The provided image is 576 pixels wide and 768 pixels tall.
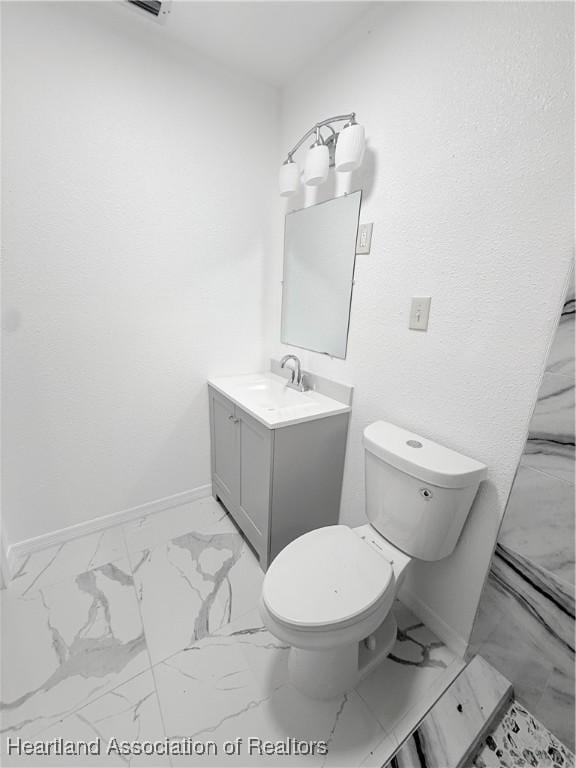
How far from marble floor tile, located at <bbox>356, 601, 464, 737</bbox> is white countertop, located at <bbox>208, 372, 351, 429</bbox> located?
912 millimetres

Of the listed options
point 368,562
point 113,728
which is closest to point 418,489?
point 368,562

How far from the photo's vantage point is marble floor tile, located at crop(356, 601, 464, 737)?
994 millimetres

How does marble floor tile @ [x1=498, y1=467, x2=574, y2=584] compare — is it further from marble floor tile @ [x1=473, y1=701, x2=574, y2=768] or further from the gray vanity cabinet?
the gray vanity cabinet

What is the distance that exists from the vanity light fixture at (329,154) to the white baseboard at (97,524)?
1.75 m

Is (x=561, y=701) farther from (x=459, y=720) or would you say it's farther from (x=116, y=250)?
(x=116, y=250)

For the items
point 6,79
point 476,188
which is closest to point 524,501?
point 476,188

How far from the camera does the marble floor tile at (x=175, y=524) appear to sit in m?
1.63

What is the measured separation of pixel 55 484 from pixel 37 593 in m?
0.45

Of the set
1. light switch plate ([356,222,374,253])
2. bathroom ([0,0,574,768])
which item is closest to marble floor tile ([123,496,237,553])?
bathroom ([0,0,574,768])

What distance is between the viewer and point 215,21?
128 cm

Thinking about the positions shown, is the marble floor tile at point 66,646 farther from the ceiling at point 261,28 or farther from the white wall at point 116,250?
the ceiling at point 261,28

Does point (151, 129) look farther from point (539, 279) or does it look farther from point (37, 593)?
point (37, 593)

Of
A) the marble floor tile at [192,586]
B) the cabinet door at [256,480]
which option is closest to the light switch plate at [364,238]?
the cabinet door at [256,480]

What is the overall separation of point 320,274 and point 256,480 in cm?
103
